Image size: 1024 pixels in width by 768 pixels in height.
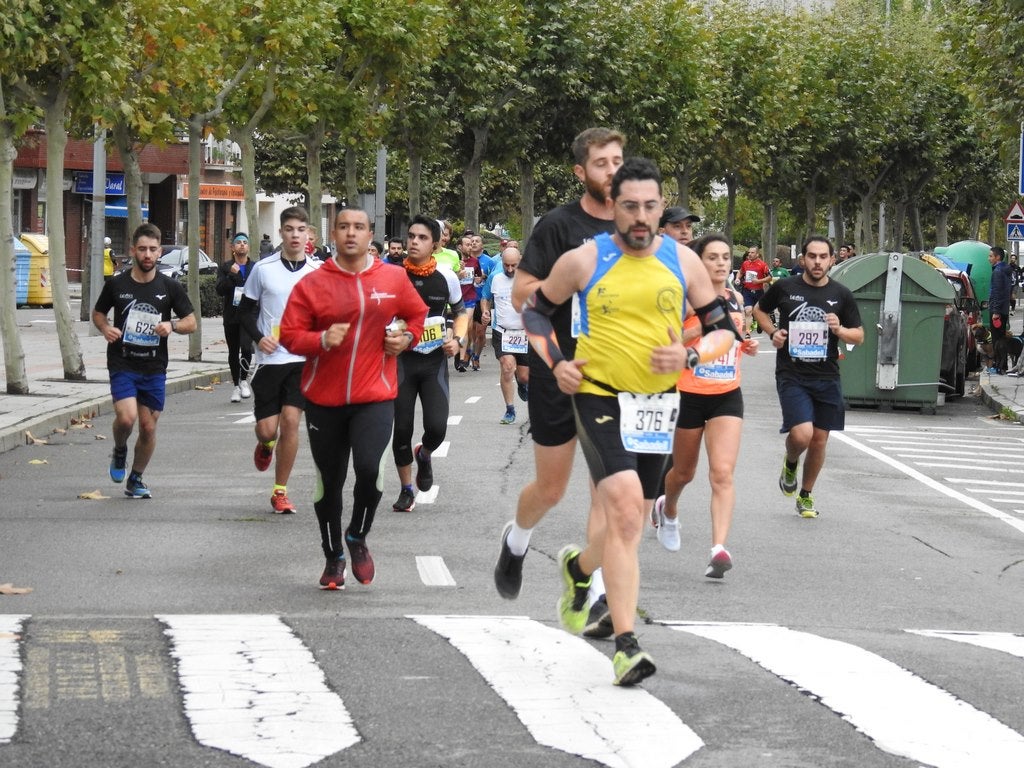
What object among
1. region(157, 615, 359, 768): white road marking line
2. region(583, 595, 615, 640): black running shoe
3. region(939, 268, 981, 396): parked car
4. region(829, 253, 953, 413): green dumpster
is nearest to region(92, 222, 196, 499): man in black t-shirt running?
region(157, 615, 359, 768): white road marking line

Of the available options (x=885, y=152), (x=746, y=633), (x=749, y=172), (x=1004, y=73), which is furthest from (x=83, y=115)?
(x=885, y=152)

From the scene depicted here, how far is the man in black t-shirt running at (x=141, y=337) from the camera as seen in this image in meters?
12.6

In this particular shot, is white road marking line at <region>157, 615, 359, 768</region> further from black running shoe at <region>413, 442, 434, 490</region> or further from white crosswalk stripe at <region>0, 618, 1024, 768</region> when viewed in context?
black running shoe at <region>413, 442, 434, 490</region>

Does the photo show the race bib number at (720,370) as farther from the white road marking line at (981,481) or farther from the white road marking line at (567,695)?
the white road marking line at (981,481)

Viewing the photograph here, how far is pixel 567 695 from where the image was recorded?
648 cm

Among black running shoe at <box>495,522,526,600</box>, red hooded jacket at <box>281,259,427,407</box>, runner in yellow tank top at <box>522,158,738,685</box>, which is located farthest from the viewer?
red hooded jacket at <box>281,259,427,407</box>

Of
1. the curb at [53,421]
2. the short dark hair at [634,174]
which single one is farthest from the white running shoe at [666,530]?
the curb at [53,421]

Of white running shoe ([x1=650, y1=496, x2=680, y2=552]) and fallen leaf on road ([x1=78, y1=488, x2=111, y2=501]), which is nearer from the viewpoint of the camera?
white running shoe ([x1=650, y1=496, x2=680, y2=552])

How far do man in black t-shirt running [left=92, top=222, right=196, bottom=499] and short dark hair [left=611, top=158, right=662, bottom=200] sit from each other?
19.9ft

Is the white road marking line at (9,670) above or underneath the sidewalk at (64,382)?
above

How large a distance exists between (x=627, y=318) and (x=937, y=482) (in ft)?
30.6

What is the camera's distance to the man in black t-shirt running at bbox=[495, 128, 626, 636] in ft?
24.9

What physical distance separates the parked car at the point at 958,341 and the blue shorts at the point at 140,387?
501 inches

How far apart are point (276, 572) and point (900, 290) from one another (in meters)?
14.8
